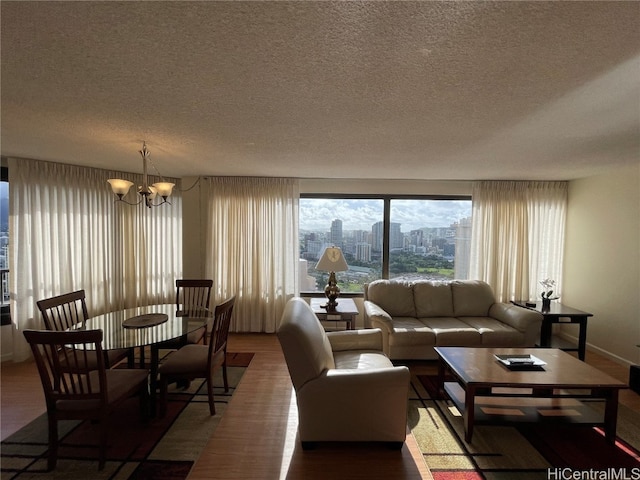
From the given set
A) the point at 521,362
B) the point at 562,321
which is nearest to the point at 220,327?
the point at 521,362

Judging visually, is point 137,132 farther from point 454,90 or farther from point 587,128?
point 587,128

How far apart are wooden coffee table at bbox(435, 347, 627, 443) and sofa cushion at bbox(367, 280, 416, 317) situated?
132 centimetres

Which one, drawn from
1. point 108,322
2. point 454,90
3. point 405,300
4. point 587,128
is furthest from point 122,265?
point 587,128

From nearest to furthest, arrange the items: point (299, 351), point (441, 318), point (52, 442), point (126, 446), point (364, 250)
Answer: point (52, 442) → point (299, 351) → point (126, 446) → point (441, 318) → point (364, 250)

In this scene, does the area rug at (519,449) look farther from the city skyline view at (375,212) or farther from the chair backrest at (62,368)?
the city skyline view at (375,212)

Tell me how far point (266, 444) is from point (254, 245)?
2.80 m

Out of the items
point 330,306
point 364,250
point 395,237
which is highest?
point 395,237

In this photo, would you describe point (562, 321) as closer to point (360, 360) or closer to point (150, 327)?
point (360, 360)

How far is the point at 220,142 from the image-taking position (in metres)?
2.83

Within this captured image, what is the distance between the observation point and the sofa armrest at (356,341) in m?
3.03

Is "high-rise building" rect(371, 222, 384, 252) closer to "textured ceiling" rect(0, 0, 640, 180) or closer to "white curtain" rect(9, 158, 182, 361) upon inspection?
"textured ceiling" rect(0, 0, 640, 180)

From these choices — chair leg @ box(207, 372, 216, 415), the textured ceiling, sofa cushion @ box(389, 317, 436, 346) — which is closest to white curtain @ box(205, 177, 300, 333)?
the textured ceiling

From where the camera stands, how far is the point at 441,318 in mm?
4094

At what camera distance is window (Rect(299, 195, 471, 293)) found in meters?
4.88
